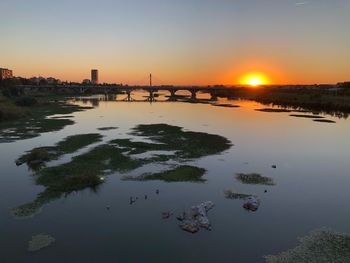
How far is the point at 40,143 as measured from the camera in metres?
38.7

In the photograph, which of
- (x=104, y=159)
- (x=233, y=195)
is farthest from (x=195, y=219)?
(x=104, y=159)

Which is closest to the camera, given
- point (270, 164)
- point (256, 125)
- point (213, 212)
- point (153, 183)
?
point (213, 212)

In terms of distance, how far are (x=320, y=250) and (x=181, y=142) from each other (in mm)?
25886

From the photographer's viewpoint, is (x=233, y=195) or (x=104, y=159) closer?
(x=233, y=195)

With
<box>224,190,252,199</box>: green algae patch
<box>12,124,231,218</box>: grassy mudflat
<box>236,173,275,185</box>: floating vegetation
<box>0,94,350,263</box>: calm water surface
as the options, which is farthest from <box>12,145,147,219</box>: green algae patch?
<box>224,190,252,199</box>: green algae patch

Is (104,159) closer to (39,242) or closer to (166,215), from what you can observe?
(166,215)

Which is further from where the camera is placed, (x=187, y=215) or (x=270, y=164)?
(x=270, y=164)

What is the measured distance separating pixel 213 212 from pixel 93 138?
25751 millimetres

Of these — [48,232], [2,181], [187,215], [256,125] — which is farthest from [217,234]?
[256,125]

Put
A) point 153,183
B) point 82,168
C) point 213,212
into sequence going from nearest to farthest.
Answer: point 213,212 → point 153,183 → point 82,168

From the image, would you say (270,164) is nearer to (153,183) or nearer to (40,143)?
(153,183)

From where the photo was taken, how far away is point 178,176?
26094 millimetres

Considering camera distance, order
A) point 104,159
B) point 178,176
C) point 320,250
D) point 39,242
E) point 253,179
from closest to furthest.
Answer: point 320,250, point 39,242, point 178,176, point 253,179, point 104,159

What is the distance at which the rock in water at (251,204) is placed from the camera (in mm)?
20125
